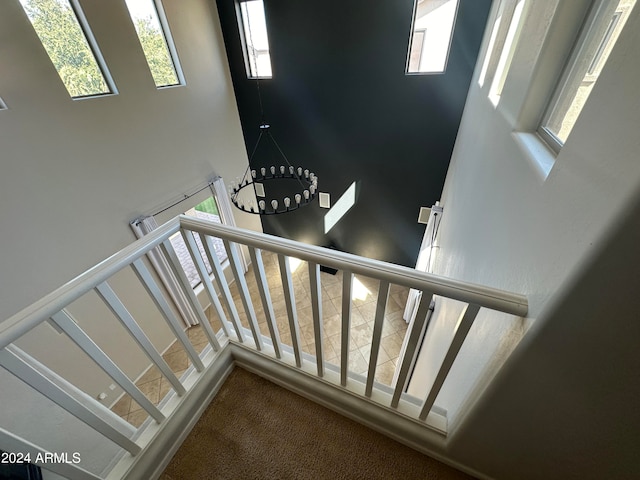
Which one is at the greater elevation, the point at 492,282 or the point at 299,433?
the point at 492,282

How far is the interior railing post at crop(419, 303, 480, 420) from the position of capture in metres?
0.76

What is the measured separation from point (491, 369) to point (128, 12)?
381 centimetres

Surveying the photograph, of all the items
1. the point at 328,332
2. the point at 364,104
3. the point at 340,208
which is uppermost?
the point at 364,104

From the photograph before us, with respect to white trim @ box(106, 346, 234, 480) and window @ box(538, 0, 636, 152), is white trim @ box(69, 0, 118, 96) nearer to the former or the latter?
white trim @ box(106, 346, 234, 480)

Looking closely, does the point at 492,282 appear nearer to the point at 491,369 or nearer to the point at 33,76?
the point at 491,369

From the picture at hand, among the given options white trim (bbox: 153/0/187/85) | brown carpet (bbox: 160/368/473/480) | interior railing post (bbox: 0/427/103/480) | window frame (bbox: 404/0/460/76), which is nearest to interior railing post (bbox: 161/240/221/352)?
brown carpet (bbox: 160/368/473/480)

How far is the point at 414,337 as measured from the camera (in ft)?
3.11

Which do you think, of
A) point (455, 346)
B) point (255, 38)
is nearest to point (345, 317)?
point (455, 346)

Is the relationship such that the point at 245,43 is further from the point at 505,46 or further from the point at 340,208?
the point at 505,46

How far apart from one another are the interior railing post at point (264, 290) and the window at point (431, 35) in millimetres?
3078

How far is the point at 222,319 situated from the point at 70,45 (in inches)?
105

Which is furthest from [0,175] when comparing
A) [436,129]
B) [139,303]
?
[436,129]

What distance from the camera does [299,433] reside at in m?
1.33

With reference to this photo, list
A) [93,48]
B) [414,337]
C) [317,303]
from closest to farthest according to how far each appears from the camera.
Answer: [414,337]
[317,303]
[93,48]
